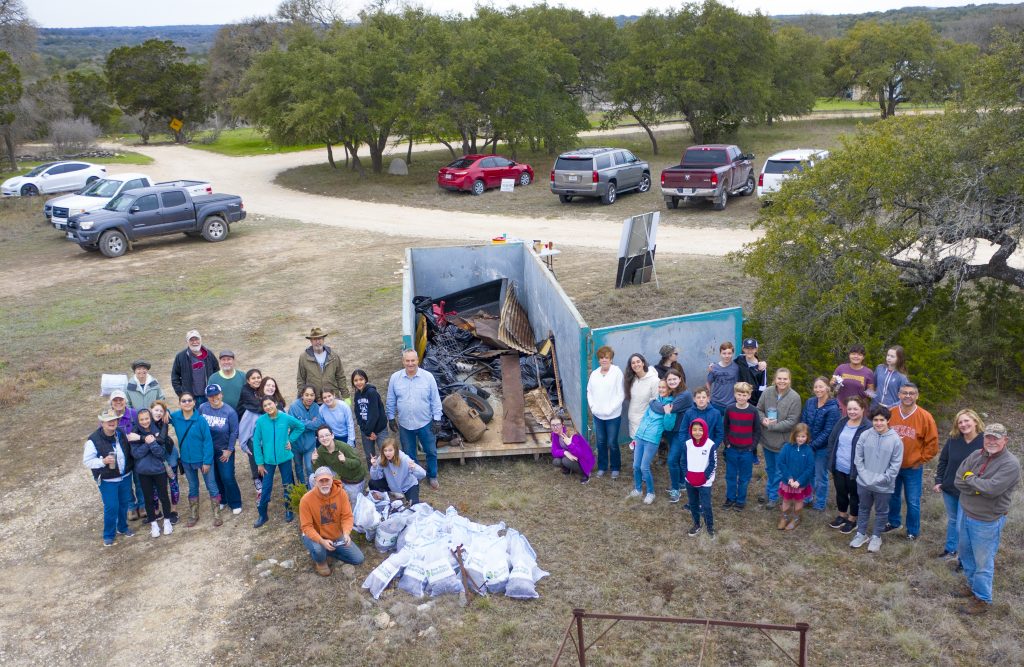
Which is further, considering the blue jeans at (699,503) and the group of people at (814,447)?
the blue jeans at (699,503)

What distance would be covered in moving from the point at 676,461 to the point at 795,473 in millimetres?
1114

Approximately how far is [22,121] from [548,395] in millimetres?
37657

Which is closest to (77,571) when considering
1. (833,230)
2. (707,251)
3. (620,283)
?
(833,230)

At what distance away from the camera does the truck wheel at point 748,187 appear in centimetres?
2381

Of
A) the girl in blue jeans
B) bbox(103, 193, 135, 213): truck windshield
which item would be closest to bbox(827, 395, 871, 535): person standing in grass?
the girl in blue jeans

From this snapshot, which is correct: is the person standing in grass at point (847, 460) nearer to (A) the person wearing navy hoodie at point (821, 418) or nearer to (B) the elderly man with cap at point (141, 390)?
(A) the person wearing navy hoodie at point (821, 418)

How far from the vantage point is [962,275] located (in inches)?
405

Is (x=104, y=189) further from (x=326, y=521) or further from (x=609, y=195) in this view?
(x=326, y=521)

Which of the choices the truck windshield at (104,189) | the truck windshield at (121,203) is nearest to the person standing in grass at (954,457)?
the truck windshield at (121,203)

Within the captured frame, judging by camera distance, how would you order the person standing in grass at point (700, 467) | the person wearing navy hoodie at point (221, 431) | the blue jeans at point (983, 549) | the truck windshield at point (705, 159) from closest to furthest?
the blue jeans at point (983, 549) < the person standing in grass at point (700, 467) < the person wearing navy hoodie at point (221, 431) < the truck windshield at point (705, 159)

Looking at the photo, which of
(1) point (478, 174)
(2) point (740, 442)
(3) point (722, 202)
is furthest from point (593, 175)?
(2) point (740, 442)

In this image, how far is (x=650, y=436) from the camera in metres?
8.05

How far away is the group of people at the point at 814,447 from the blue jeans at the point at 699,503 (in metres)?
0.01

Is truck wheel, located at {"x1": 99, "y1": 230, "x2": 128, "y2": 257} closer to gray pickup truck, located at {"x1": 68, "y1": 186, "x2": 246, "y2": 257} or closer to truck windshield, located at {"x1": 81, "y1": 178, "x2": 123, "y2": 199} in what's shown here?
gray pickup truck, located at {"x1": 68, "y1": 186, "x2": 246, "y2": 257}
